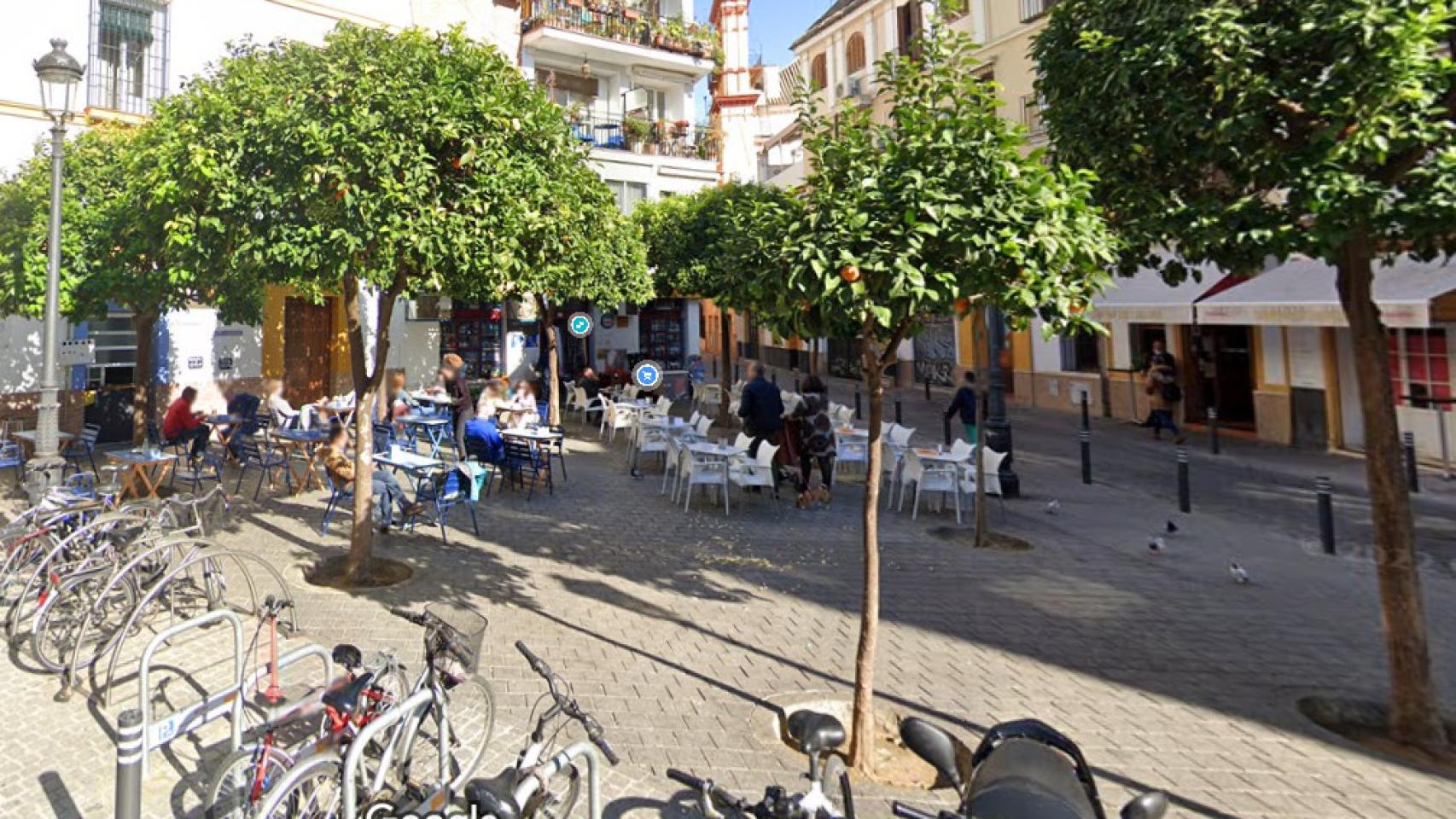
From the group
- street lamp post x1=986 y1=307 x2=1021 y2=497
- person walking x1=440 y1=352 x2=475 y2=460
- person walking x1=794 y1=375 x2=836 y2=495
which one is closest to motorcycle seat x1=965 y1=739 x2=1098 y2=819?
person walking x1=794 y1=375 x2=836 y2=495

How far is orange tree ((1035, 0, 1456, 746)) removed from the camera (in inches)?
161

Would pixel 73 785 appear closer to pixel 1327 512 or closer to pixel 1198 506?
pixel 1327 512

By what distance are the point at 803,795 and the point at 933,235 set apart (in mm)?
2757

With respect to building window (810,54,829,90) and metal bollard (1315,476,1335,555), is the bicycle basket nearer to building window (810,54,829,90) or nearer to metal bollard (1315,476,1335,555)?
metal bollard (1315,476,1335,555)

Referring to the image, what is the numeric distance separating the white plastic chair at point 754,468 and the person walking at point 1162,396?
1049cm

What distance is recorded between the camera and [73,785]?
12.8 ft

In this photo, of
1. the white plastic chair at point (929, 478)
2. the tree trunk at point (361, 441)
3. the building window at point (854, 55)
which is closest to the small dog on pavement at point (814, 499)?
the white plastic chair at point (929, 478)

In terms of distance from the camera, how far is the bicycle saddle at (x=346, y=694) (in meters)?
3.54

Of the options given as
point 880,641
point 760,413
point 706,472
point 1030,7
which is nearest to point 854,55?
point 1030,7

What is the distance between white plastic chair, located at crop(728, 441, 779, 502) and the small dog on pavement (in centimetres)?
61

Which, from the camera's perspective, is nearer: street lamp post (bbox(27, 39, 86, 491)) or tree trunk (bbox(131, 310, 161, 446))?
street lamp post (bbox(27, 39, 86, 491))

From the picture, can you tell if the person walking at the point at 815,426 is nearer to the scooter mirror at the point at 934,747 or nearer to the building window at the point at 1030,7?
the scooter mirror at the point at 934,747

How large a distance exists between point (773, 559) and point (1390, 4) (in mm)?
6405

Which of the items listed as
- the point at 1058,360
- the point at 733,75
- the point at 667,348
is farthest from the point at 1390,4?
the point at 733,75
